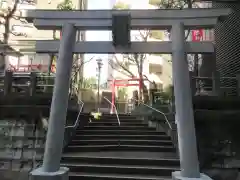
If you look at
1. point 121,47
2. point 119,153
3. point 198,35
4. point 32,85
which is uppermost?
point 198,35

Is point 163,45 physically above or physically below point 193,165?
above

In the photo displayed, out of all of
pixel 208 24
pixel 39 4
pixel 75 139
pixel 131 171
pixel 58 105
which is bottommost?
pixel 131 171

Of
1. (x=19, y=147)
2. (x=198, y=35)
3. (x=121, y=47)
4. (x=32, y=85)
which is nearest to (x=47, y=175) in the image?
(x=121, y=47)

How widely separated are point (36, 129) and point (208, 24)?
657cm

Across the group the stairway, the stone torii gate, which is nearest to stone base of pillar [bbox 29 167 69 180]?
the stone torii gate

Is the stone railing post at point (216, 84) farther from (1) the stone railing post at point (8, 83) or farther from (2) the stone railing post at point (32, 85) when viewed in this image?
(1) the stone railing post at point (8, 83)

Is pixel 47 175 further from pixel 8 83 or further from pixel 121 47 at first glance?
pixel 8 83

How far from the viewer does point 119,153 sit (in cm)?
930

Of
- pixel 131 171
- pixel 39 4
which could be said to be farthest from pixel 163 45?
pixel 39 4

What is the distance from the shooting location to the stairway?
7.84 meters

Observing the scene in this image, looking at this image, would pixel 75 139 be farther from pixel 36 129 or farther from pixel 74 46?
pixel 74 46

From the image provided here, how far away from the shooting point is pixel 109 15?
7039 mm

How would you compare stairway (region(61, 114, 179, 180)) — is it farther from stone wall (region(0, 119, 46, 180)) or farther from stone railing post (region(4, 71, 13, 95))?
stone railing post (region(4, 71, 13, 95))

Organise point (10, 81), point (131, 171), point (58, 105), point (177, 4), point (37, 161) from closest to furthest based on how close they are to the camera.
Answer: point (58, 105)
point (131, 171)
point (37, 161)
point (10, 81)
point (177, 4)
